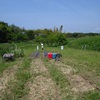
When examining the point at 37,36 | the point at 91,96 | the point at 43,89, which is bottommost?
the point at 37,36

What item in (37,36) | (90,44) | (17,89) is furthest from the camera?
(37,36)

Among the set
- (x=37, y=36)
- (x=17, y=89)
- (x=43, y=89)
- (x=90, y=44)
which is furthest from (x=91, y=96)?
(x=37, y=36)

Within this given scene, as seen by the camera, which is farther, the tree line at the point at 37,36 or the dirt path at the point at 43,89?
the tree line at the point at 37,36

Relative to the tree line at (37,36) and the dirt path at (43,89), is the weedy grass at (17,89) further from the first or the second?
the tree line at (37,36)

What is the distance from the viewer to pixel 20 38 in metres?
55.5

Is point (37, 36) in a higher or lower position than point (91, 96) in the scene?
lower

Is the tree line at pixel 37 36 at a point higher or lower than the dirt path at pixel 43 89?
lower

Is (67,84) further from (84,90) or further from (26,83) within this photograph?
(26,83)

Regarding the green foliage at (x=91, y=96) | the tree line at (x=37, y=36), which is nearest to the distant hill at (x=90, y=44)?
the tree line at (x=37, y=36)

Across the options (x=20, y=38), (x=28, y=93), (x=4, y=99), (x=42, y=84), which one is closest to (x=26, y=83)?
(x=42, y=84)

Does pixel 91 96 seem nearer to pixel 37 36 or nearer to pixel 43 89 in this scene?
pixel 43 89

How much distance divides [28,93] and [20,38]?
160 ft

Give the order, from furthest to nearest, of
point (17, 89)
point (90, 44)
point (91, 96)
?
1. point (90, 44)
2. point (17, 89)
3. point (91, 96)

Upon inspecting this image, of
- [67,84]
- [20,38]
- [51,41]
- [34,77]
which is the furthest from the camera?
[20,38]
